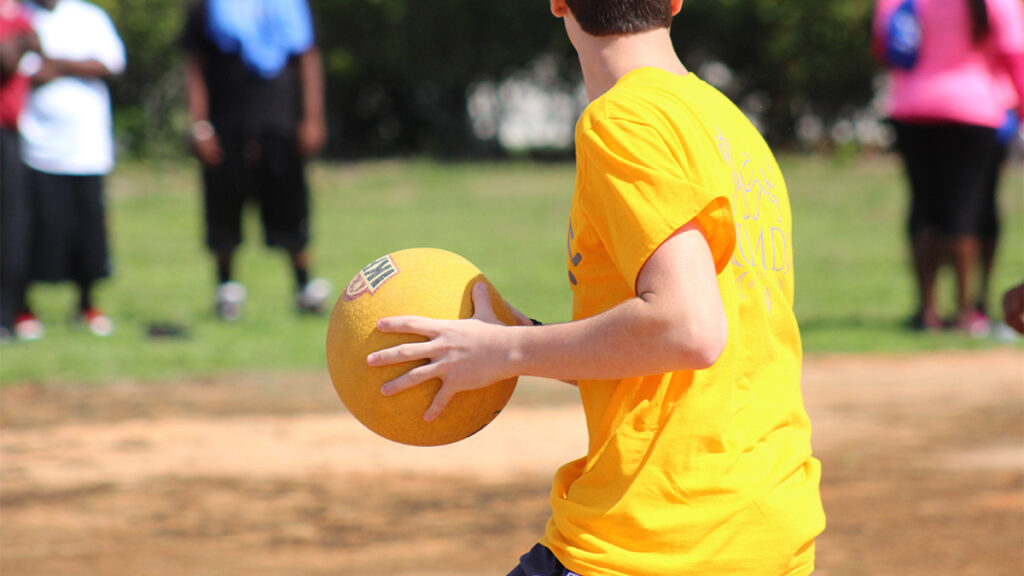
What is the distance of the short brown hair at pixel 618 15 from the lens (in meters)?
2.02

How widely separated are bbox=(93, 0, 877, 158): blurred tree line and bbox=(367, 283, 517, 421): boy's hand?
26.3 metres

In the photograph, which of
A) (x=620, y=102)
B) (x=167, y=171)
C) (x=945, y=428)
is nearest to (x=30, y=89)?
(x=945, y=428)

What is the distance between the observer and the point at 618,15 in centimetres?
203

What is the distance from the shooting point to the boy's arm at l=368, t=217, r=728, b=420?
1869 mm

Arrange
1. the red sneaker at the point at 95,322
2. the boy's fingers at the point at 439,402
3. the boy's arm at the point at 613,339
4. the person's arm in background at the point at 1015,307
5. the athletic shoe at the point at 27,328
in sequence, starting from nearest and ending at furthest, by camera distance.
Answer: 1. the boy's arm at the point at 613,339
2. the boy's fingers at the point at 439,402
3. the person's arm in background at the point at 1015,307
4. the athletic shoe at the point at 27,328
5. the red sneaker at the point at 95,322

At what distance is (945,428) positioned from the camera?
6.36 metres

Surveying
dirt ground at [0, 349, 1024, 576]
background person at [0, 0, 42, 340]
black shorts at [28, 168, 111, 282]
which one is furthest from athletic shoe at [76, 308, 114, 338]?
dirt ground at [0, 349, 1024, 576]

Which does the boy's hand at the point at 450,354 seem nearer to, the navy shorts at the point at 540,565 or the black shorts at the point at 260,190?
the navy shorts at the point at 540,565

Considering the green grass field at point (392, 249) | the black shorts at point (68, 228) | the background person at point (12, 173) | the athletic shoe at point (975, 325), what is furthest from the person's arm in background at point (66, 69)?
the athletic shoe at point (975, 325)

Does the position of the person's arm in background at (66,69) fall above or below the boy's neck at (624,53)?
below

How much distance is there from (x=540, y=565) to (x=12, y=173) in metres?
6.99

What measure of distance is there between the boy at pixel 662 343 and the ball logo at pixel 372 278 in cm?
17

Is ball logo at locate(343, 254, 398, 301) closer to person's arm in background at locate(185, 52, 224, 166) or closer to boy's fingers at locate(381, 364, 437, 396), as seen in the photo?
boy's fingers at locate(381, 364, 437, 396)

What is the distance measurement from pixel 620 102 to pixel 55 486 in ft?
13.5
